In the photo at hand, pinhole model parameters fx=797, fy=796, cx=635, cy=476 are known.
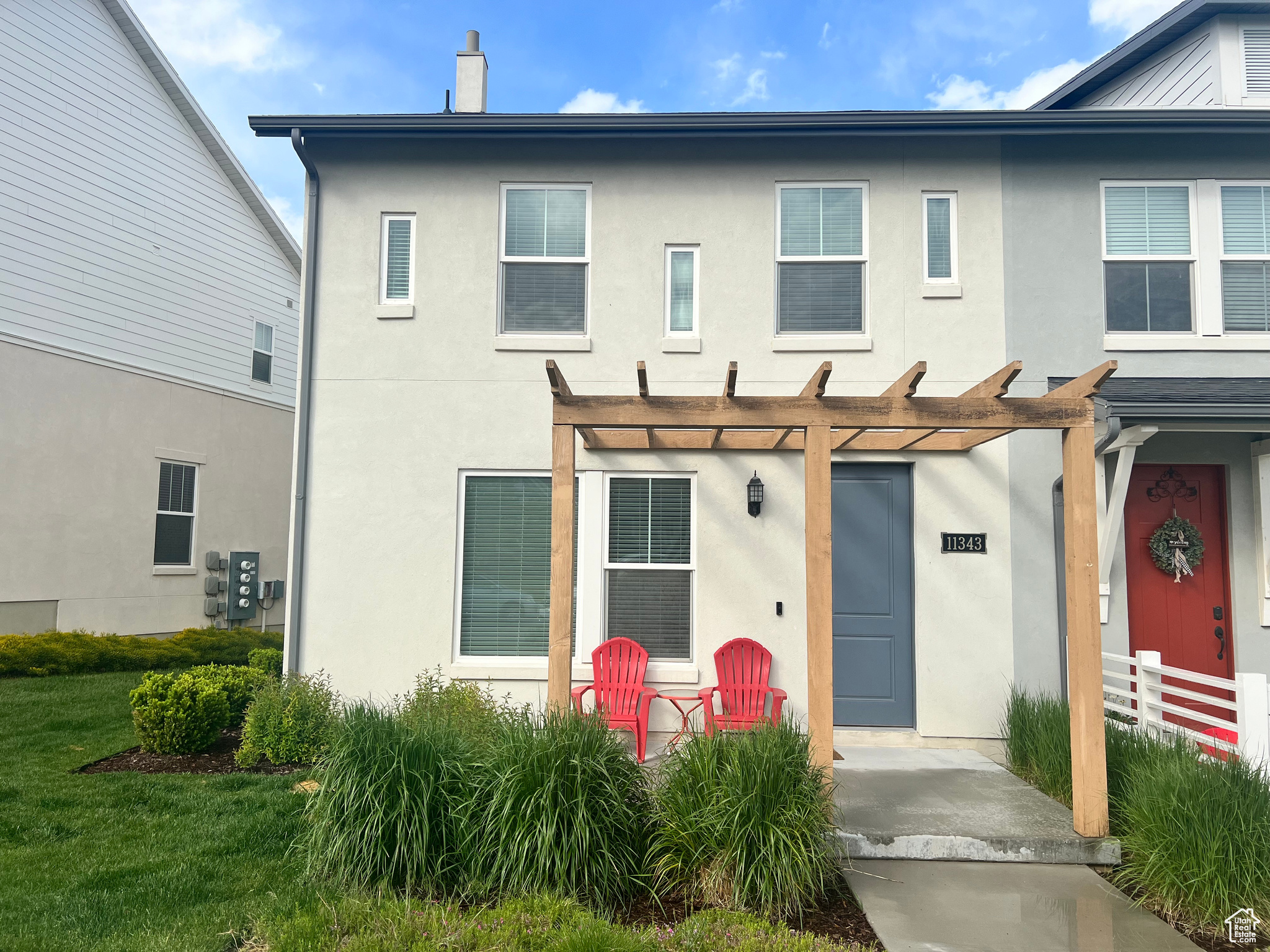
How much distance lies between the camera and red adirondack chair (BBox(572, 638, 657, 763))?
6.52m

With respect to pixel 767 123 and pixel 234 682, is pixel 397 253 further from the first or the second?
pixel 234 682

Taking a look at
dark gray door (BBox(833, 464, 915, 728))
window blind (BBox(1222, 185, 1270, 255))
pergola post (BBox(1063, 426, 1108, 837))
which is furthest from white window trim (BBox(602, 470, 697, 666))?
window blind (BBox(1222, 185, 1270, 255))

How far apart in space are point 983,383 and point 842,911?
10.4ft

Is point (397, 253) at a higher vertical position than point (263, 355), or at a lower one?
lower

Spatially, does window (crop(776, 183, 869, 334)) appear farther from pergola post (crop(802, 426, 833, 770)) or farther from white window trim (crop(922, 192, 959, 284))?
pergola post (crop(802, 426, 833, 770))

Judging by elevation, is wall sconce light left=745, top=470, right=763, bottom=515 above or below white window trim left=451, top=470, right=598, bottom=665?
above

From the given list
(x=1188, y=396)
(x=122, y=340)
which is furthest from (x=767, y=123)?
(x=122, y=340)

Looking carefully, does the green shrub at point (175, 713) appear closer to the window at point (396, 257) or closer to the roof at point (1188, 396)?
the window at point (396, 257)

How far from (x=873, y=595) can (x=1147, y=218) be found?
4.14 meters

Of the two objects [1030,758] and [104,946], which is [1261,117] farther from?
[104,946]

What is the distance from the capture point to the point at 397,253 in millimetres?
7324

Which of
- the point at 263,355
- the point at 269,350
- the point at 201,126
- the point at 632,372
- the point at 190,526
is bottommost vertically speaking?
the point at 190,526

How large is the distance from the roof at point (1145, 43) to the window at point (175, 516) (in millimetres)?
13927

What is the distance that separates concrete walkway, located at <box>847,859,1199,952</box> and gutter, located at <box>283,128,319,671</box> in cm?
501
